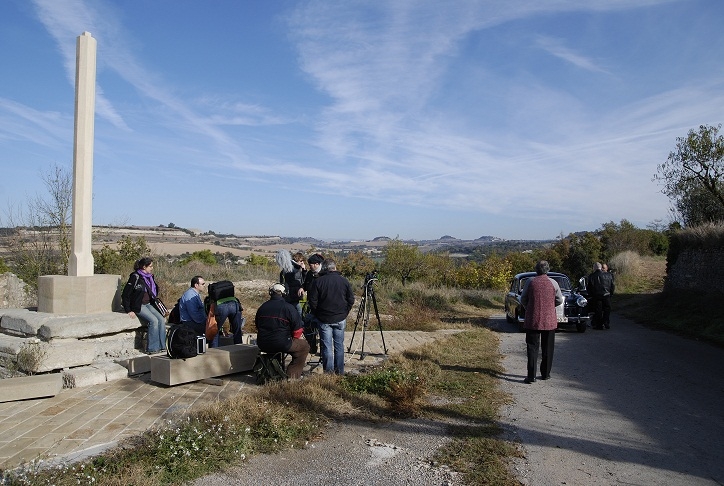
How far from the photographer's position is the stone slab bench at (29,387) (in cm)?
627

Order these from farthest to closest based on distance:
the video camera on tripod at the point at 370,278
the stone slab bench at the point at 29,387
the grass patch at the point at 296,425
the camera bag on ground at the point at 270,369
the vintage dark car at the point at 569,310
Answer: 1. the vintage dark car at the point at 569,310
2. the video camera on tripod at the point at 370,278
3. the camera bag on ground at the point at 270,369
4. the stone slab bench at the point at 29,387
5. the grass patch at the point at 296,425

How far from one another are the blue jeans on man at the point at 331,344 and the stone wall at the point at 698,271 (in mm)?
13290

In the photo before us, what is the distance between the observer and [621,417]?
625cm

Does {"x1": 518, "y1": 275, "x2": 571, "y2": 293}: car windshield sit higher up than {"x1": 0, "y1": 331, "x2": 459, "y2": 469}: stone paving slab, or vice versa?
{"x1": 518, "y1": 275, "x2": 571, "y2": 293}: car windshield

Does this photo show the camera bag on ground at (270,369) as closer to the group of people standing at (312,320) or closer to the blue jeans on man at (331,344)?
the group of people standing at (312,320)

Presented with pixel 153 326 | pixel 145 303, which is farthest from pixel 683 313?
pixel 145 303

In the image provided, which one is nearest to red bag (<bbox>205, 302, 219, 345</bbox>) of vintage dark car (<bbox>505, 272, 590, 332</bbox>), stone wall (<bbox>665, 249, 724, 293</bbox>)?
vintage dark car (<bbox>505, 272, 590, 332</bbox>)

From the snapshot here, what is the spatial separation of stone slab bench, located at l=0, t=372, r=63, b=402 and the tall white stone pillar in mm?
2625

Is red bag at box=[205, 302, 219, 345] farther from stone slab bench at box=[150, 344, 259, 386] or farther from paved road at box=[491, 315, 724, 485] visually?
paved road at box=[491, 315, 724, 485]

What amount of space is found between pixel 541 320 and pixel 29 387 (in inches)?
268

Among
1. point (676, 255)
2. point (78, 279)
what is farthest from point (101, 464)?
point (676, 255)

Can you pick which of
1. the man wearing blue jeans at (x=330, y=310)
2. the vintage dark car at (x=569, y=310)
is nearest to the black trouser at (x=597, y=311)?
the vintage dark car at (x=569, y=310)

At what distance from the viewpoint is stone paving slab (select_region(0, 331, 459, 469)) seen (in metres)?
4.89

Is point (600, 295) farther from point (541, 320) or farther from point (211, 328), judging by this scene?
point (211, 328)
